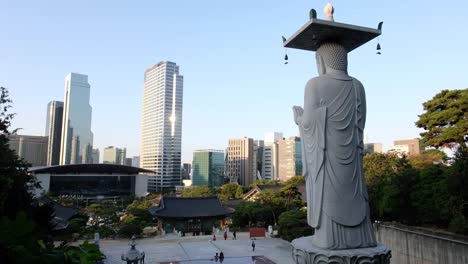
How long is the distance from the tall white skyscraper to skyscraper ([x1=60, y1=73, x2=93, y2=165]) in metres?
50.9

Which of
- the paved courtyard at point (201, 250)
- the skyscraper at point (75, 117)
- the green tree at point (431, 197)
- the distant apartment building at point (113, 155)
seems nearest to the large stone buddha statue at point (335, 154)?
the green tree at point (431, 197)

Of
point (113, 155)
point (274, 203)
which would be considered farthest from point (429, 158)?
point (113, 155)

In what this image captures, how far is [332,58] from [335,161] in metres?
2.70

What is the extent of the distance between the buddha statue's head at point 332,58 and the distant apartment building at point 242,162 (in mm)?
100391

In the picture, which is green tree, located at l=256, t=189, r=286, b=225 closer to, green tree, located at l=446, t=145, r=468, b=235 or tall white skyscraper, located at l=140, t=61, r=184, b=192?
green tree, located at l=446, t=145, r=468, b=235

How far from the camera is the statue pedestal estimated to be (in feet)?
22.7

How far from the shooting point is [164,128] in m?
111

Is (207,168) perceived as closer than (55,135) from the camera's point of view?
Yes

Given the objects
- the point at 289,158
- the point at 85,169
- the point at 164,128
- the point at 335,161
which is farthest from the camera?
the point at 164,128

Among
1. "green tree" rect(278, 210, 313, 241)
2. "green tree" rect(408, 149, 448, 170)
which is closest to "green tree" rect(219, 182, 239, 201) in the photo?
"green tree" rect(278, 210, 313, 241)

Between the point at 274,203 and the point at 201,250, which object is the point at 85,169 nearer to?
the point at 274,203

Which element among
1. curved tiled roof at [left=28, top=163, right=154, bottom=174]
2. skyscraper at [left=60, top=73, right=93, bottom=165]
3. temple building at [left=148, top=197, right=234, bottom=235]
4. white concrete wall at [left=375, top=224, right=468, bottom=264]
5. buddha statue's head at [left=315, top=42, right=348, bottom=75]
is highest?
skyscraper at [left=60, top=73, right=93, bottom=165]

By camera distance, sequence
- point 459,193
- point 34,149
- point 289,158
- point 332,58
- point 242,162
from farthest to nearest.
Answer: point 34,149 < point 242,162 < point 289,158 < point 459,193 < point 332,58

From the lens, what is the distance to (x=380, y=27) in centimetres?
833
